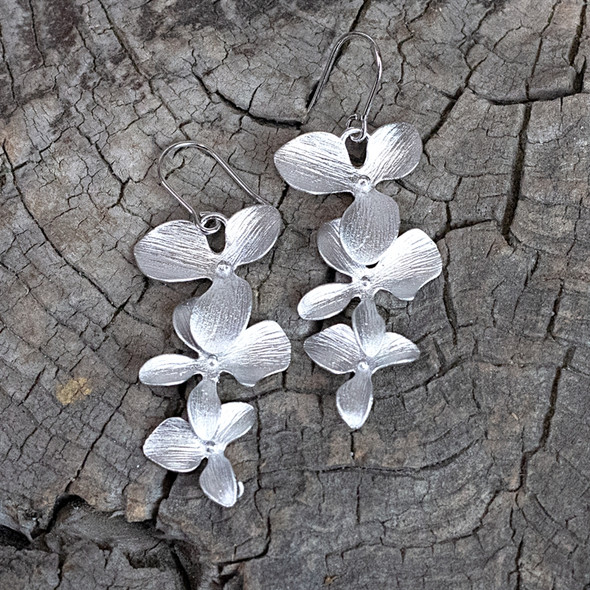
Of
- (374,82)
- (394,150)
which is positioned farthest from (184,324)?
(374,82)

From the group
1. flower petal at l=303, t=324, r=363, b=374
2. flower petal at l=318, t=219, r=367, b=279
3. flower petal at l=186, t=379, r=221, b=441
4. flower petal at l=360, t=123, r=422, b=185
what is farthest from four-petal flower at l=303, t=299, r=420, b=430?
flower petal at l=360, t=123, r=422, b=185

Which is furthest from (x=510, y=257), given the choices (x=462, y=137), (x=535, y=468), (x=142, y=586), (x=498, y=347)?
(x=142, y=586)

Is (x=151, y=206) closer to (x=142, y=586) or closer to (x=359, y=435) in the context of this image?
(x=359, y=435)

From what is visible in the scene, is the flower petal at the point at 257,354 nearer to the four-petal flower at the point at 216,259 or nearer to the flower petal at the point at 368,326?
the four-petal flower at the point at 216,259

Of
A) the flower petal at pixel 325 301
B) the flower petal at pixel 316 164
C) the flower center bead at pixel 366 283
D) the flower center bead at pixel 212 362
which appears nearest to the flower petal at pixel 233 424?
the flower center bead at pixel 212 362

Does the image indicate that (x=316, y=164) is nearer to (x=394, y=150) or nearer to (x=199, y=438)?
(x=394, y=150)

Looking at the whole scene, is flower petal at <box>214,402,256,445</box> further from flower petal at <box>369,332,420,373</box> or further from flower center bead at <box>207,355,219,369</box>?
flower petal at <box>369,332,420,373</box>

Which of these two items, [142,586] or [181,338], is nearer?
[142,586]
